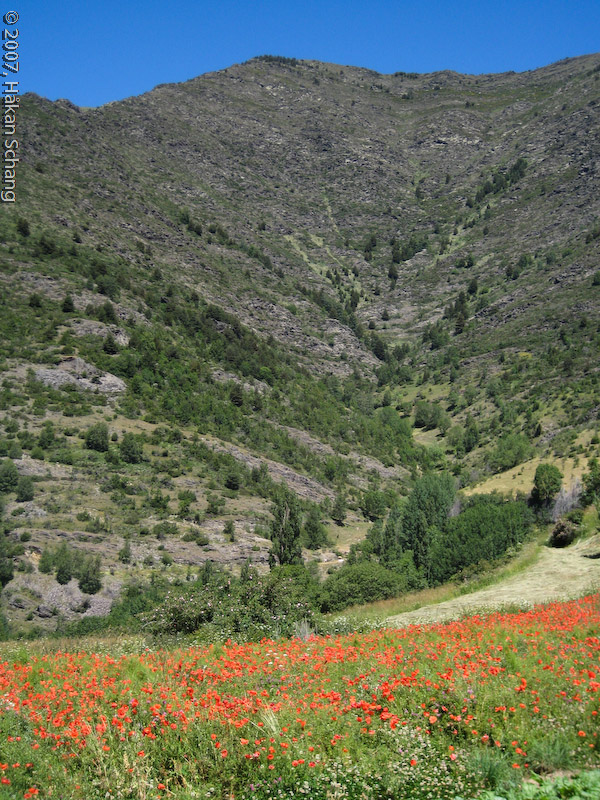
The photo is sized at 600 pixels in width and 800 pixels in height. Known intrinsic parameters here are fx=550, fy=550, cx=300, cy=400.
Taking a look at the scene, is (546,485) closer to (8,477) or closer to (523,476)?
(523,476)

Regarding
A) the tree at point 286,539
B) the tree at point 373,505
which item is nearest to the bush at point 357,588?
the tree at point 286,539

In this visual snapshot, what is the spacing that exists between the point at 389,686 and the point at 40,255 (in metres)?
98.0

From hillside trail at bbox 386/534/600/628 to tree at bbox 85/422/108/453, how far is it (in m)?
48.6

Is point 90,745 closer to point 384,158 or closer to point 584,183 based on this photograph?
point 584,183

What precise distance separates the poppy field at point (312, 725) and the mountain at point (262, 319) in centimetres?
3359

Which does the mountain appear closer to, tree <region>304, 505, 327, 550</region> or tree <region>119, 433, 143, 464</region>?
tree <region>119, 433, 143, 464</region>

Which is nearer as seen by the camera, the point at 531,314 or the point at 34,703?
the point at 34,703

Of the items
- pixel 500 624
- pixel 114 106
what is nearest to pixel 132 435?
pixel 500 624

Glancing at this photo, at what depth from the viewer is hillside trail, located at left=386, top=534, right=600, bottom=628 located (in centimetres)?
1613

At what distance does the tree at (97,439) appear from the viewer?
60.8 m

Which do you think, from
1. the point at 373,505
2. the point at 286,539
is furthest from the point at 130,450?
the point at 373,505

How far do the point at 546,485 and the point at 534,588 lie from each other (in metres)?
32.9

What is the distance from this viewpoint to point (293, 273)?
15062cm

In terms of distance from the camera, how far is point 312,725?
664 centimetres
